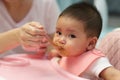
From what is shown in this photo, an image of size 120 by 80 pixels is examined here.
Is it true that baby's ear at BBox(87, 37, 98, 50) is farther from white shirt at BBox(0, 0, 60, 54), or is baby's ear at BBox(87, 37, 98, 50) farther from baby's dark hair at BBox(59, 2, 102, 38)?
white shirt at BBox(0, 0, 60, 54)

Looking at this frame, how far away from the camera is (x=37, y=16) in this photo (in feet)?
3.85

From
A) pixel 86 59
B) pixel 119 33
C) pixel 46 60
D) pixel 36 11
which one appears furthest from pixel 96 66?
pixel 36 11

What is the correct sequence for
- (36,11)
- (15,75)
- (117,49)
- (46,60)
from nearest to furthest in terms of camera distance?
1. (15,75)
2. (46,60)
3. (117,49)
4. (36,11)

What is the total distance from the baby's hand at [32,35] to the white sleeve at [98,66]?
6.4 inches

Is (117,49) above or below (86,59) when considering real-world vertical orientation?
above

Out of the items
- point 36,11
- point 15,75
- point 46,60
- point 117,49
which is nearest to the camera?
point 15,75

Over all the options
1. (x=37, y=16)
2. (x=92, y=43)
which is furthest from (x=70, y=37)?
(x=37, y=16)

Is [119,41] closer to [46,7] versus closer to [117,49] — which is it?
[117,49]

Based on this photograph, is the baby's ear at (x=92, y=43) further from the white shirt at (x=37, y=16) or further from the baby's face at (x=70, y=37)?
the white shirt at (x=37, y=16)

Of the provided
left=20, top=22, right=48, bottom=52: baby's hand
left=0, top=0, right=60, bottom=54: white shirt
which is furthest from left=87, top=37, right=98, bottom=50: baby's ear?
left=0, top=0, right=60, bottom=54: white shirt

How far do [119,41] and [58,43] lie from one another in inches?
12.3

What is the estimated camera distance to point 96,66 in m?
0.82

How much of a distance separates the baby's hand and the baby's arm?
196 millimetres

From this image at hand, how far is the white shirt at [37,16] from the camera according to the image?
1130 millimetres
